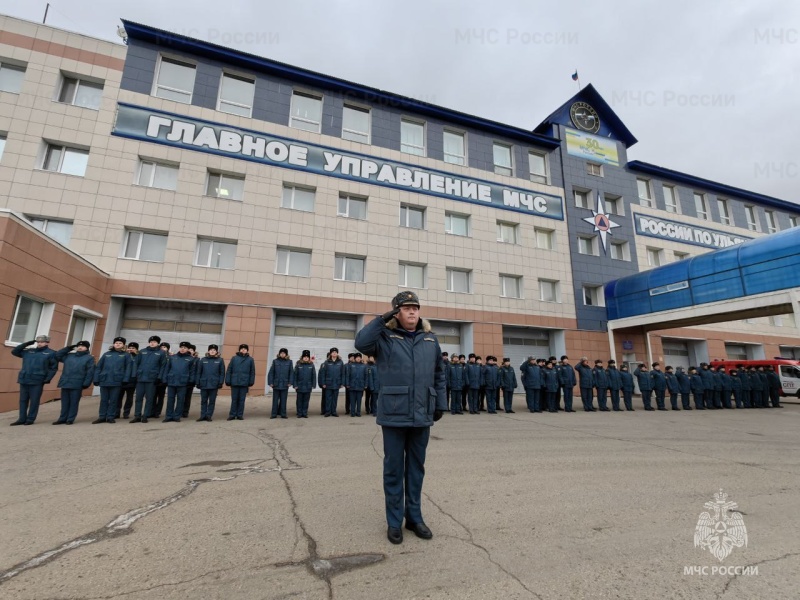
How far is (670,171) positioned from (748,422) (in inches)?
835

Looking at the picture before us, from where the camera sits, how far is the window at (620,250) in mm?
23203

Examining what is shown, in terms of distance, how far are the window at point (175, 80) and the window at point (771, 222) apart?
39.6 metres

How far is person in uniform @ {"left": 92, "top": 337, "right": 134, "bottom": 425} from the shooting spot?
8.61 meters

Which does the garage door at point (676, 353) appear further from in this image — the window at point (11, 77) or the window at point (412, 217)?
the window at point (11, 77)

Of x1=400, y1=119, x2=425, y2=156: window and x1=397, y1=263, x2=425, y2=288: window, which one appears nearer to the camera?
x1=397, y1=263, x2=425, y2=288: window

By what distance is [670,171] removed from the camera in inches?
1016

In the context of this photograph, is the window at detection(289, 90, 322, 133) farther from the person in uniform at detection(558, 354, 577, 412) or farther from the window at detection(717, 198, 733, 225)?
the window at detection(717, 198, 733, 225)

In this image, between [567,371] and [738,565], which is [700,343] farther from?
[738,565]

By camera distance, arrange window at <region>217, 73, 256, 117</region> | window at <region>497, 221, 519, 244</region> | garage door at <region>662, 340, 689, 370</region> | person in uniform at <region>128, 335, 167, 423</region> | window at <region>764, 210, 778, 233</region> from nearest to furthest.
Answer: person in uniform at <region>128, 335, 167, 423</region>, window at <region>217, 73, 256, 117</region>, window at <region>497, 221, 519, 244</region>, garage door at <region>662, 340, 689, 370</region>, window at <region>764, 210, 778, 233</region>

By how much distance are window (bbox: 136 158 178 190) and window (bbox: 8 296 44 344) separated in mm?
6690

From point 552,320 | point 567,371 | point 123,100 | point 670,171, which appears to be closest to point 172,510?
point 567,371

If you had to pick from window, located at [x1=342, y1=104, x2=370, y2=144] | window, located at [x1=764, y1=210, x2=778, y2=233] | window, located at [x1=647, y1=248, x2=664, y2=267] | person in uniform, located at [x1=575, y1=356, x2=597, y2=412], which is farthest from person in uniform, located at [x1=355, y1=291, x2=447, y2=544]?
window, located at [x1=764, y1=210, x2=778, y2=233]

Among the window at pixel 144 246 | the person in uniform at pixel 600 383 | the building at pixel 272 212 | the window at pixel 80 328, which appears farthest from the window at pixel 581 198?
the window at pixel 80 328

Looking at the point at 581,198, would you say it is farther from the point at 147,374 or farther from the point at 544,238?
the point at 147,374
